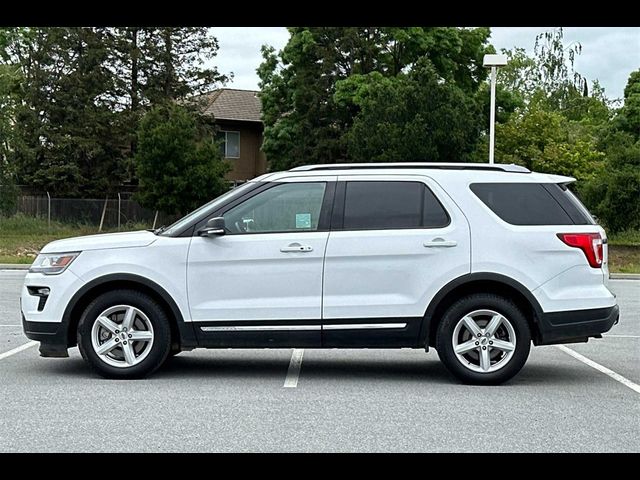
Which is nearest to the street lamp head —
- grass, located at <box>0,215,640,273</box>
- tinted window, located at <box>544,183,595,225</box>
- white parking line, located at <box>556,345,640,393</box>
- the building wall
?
grass, located at <box>0,215,640,273</box>

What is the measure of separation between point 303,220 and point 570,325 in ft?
8.32

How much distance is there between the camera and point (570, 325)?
8.23 m

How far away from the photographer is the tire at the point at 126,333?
8258mm

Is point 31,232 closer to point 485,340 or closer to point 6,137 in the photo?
point 6,137

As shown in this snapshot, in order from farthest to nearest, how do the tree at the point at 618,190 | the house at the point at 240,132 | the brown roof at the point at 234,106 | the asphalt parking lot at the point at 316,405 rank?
the house at the point at 240,132 → the brown roof at the point at 234,106 → the tree at the point at 618,190 → the asphalt parking lot at the point at 316,405

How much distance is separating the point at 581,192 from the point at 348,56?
1439 centimetres

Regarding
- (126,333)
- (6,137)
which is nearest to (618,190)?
(126,333)

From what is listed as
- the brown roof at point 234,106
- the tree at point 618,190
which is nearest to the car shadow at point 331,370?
the tree at point 618,190

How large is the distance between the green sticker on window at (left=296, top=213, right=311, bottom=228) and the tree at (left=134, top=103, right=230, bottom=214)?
27.6 meters

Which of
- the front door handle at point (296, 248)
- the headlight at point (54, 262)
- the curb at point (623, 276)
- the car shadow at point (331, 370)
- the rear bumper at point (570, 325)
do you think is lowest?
the car shadow at point (331, 370)

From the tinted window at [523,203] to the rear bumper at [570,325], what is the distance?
0.82 m

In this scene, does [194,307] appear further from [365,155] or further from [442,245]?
[365,155]

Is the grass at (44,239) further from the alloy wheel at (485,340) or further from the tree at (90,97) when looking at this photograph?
the alloy wheel at (485,340)

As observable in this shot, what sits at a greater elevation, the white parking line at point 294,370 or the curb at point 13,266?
the curb at point 13,266
